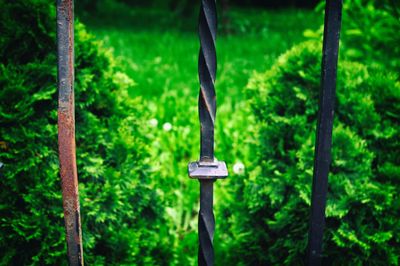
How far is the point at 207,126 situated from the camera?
1.50 m

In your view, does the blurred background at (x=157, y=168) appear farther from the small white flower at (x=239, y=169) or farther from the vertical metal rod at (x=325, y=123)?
the vertical metal rod at (x=325, y=123)

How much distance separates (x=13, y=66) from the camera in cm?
222

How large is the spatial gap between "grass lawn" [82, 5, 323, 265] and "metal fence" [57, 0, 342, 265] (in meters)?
1.09

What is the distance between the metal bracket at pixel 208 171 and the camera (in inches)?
59.8

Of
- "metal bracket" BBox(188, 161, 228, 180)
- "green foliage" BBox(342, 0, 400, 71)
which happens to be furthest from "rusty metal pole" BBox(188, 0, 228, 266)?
"green foliage" BBox(342, 0, 400, 71)

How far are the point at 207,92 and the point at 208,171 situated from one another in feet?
0.91

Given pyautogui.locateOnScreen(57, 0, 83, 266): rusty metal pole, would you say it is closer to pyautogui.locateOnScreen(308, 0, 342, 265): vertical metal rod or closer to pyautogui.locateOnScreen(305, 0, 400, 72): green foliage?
pyautogui.locateOnScreen(308, 0, 342, 265): vertical metal rod

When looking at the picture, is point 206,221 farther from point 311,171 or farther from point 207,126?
point 311,171

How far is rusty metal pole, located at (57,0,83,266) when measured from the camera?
140cm

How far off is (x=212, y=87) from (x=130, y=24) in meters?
10.3

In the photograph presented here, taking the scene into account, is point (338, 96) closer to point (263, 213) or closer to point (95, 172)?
point (263, 213)

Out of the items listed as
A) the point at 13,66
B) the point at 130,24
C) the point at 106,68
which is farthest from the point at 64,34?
the point at 130,24

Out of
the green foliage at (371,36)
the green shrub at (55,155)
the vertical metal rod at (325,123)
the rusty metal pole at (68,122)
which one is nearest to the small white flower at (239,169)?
the green shrub at (55,155)

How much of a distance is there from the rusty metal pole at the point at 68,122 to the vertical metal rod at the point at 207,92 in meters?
0.43
